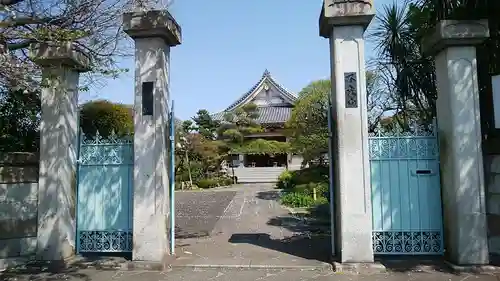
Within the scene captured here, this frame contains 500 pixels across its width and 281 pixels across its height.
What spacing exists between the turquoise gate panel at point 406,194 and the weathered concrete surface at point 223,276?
2.15 feet

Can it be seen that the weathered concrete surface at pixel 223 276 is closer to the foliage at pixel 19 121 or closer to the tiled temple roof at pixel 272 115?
the foliage at pixel 19 121

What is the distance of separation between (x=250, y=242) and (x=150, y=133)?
3.13 metres

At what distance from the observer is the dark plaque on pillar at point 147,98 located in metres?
6.04

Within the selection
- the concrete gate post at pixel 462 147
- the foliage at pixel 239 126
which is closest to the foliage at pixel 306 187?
the concrete gate post at pixel 462 147

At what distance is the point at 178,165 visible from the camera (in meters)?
26.8

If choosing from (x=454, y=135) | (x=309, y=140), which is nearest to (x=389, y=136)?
(x=454, y=135)

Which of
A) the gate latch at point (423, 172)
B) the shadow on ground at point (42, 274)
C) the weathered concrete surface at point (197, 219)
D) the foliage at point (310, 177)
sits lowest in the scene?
the weathered concrete surface at point (197, 219)

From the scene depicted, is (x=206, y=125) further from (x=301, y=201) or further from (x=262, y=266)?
(x=262, y=266)

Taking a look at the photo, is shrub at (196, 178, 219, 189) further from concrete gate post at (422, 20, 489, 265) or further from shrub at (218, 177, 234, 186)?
concrete gate post at (422, 20, 489, 265)

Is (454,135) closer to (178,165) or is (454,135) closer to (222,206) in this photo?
(222,206)

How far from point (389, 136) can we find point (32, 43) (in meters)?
5.95

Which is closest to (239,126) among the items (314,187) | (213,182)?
(213,182)

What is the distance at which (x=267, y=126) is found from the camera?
38562 mm

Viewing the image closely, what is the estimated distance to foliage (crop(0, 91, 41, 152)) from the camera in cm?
675
